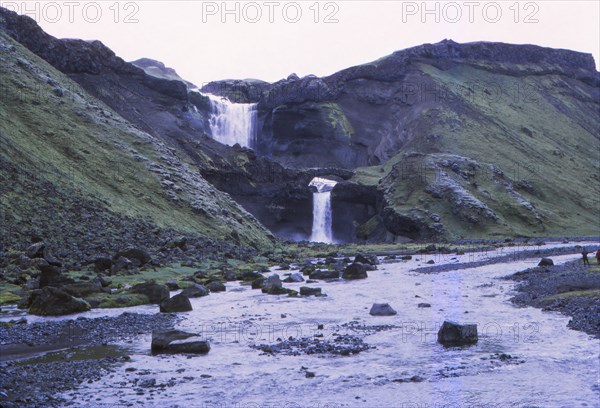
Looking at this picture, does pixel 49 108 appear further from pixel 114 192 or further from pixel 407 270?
pixel 407 270

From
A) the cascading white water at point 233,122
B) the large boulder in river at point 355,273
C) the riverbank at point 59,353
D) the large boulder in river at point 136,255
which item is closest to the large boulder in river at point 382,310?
the riverbank at point 59,353

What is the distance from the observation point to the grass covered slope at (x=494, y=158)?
95562mm

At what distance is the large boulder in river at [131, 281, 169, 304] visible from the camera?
30.2 metres

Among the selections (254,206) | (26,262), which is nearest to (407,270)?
(26,262)

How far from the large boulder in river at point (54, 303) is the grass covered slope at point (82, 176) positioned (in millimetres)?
14411

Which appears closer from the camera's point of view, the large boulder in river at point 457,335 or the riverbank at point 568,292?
the large boulder in river at point 457,335

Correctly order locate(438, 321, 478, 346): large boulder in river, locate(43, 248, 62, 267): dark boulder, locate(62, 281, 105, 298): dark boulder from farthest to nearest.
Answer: locate(43, 248, 62, 267): dark boulder, locate(62, 281, 105, 298): dark boulder, locate(438, 321, 478, 346): large boulder in river

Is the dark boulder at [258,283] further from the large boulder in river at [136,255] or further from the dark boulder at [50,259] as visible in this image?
the dark boulder at [50,259]

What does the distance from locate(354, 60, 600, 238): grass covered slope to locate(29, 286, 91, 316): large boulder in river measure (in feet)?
Result: 229

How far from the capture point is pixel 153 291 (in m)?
30.4

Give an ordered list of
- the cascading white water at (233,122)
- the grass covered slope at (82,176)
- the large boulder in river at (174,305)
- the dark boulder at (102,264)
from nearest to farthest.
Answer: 1. the large boulder in river at (174,305)
2. the dark boulder at (102,264)
3. the grass covered slope at (82,176)
4. the cascading white water at (233,122)

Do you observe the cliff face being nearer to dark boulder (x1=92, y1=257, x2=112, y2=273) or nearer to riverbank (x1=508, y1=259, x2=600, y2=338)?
riverbank (x1=508, y1=259, x2=600, y2=338)

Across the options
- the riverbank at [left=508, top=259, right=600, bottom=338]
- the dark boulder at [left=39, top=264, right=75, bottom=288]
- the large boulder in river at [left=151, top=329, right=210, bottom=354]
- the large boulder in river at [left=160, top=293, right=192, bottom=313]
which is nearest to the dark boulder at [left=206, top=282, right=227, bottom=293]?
the large boulder in river at [left=160, top=293, right=192, bottom=313]

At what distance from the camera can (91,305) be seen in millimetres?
28047
